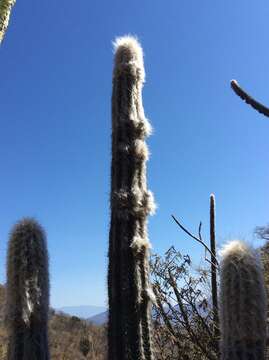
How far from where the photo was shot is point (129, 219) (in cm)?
387

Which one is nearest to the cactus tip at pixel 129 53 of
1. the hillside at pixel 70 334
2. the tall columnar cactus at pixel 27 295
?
the tall columnar cactus at pixel 27 295

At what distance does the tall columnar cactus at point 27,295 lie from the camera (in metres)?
3.38

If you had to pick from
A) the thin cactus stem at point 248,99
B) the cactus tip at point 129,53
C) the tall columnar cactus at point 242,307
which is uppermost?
the cactus tip at point 129,53

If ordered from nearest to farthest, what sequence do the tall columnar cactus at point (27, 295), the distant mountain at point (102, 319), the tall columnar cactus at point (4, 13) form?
the tall columnar cactus at point (27, 295), the distant mountain at point (102, 319), the tall columnar cactus at point (4, 13)

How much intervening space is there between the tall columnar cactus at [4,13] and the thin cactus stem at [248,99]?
411 centimetres

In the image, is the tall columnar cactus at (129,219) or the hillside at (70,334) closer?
the tall columnar cactus at (129,219)

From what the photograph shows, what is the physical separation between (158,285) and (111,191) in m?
3.26

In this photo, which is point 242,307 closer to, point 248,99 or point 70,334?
point 248,99

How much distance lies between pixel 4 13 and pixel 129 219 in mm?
3250

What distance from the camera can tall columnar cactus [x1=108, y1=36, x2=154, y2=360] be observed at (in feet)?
11.6

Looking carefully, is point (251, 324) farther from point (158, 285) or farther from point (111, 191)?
point (158, 285)

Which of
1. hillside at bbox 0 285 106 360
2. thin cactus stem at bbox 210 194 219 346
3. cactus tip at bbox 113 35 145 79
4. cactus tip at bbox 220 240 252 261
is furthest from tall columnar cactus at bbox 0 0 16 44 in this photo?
hillside at bbox 0 285 106 360

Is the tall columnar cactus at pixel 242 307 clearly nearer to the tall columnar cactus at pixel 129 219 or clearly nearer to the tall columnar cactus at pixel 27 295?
the tall columnar cactus at pixel 129 219

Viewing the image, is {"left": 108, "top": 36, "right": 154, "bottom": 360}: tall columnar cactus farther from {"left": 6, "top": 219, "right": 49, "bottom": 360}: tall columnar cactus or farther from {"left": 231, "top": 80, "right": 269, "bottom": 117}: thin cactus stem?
{"left": 231, "top": 80, "right": 269, "bottom": 117}: thin cactus stem
